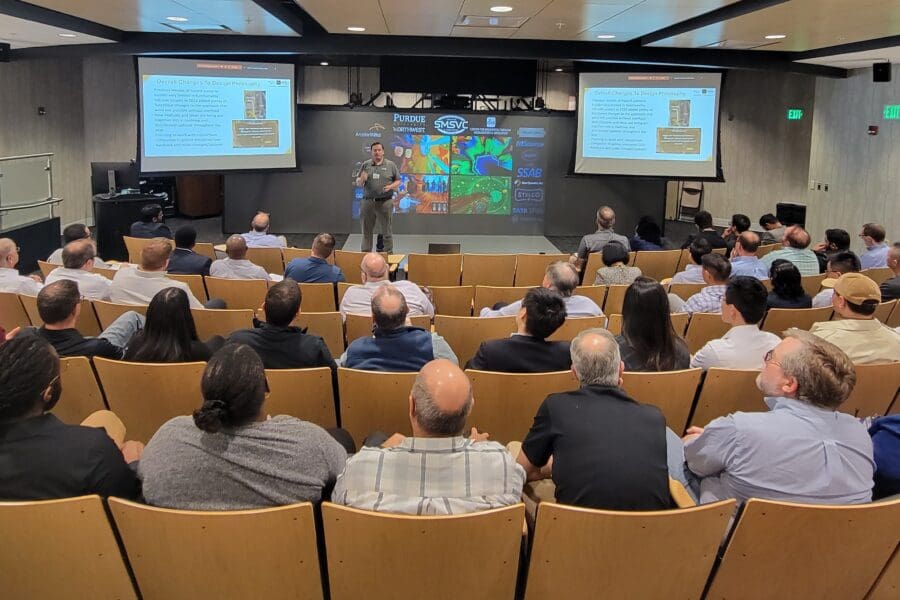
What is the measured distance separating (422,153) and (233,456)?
10830 millimetres

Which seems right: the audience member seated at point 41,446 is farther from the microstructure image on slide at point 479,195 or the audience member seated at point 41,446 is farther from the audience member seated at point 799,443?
the microstructure image on slide at point 479,195

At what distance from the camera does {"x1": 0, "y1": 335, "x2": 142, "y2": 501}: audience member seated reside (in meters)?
2.09

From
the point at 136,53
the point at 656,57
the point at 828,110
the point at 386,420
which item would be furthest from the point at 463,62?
the point at 386,420

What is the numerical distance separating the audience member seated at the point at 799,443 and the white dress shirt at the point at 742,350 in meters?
1.09

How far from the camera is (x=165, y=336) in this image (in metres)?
3.46

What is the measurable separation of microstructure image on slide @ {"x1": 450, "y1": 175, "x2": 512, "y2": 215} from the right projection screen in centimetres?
191

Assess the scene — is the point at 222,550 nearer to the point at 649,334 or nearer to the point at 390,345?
the point at 390,345

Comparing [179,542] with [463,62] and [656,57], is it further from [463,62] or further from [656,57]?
[463,62]

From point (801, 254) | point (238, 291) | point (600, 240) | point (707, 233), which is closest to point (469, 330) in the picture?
point (238, 291)

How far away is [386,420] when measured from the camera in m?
3.29

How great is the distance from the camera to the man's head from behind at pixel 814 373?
7.79ft

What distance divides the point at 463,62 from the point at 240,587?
11.0 metres

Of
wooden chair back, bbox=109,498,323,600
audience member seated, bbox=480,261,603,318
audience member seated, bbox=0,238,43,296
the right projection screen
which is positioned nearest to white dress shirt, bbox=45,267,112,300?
audience member seated, bbox=0,238,43,296

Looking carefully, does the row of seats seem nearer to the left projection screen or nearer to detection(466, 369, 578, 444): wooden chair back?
detection(466, 369, 578, 444): wooden chair back
